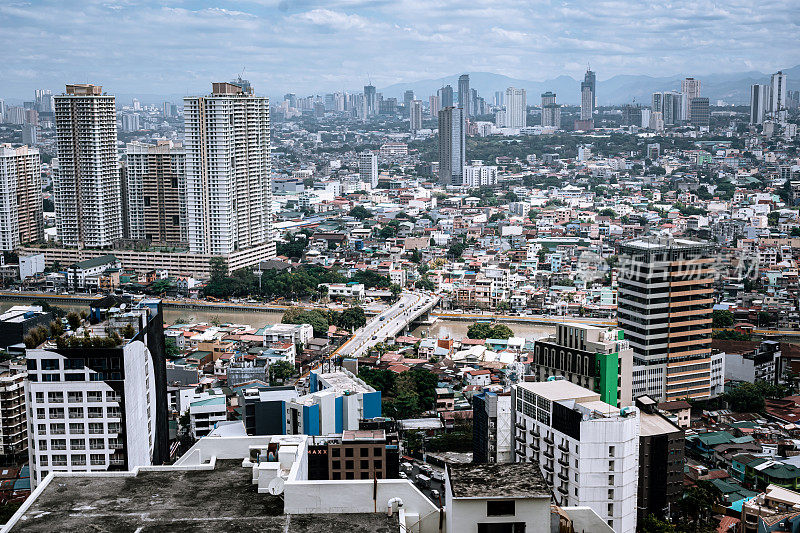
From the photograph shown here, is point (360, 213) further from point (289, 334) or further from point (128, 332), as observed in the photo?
point (128, 332)

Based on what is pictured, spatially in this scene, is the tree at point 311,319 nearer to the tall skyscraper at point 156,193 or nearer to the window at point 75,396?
the tall skyscraper at point 156,193

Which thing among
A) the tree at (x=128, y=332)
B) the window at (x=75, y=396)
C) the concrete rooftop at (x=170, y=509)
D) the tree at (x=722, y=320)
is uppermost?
the concrete rooftop at (x=170, y=509)

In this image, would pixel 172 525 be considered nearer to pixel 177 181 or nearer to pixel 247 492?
pixel 247 492

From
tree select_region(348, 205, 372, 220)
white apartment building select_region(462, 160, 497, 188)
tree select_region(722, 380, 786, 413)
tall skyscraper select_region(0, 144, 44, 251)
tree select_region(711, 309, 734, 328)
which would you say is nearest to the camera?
tree select_region(722, 380, 786, 413)

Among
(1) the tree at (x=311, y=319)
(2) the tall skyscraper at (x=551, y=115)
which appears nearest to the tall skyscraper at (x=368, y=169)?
(1) the tree at (x=311, y=319)

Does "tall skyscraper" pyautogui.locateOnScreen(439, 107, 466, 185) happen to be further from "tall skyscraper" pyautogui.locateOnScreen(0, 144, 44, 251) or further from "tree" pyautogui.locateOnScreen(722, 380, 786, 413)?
"tree" pyautogui.locateOnScreen(722, 380, 786, 413)

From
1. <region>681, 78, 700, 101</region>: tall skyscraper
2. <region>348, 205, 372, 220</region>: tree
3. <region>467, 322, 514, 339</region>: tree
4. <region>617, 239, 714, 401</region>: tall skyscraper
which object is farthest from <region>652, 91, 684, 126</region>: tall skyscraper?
<region>617, 239, 714, 401</region>: tall skyscraper
